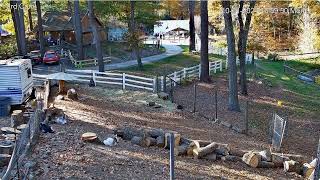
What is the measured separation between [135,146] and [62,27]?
40.8 meters

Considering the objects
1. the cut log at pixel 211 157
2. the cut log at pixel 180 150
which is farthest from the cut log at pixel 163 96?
the cut log at pixel 211 157

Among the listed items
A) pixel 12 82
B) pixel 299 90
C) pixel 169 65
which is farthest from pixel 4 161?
pixel 169 65

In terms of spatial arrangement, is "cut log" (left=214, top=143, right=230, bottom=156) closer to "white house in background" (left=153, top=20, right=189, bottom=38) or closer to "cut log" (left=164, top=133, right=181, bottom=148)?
"cut log" (left=164, top=133, right=181, bottom=148)

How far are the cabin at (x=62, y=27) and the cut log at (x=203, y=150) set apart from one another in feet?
131

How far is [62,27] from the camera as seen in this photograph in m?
50.9

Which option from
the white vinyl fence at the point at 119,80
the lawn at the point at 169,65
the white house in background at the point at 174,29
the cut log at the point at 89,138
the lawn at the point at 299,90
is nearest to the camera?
the cut log at the point at 89,138

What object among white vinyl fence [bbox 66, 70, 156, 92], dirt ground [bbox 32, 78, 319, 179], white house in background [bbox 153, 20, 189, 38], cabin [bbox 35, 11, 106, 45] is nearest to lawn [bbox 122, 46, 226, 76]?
white vinyl fence [bbox 66, 70, 156, 92]

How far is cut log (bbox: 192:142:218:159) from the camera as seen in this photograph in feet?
39.8

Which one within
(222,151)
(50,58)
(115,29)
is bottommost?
(222,151)

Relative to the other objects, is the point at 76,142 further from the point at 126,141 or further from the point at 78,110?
the point at 78,110

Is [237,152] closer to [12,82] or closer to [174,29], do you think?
[12,82]

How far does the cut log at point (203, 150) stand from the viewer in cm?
1212

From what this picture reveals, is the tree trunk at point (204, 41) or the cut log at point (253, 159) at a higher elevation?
the tree trunk at point (204, 41)

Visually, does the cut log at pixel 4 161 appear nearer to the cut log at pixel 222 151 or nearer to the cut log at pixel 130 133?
the cut log at pixel 130 133
